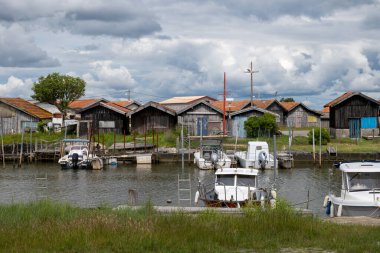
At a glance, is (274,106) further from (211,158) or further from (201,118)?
(211,158)

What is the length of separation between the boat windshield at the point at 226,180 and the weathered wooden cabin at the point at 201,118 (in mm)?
41612

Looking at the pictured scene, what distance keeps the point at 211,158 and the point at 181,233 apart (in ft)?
130

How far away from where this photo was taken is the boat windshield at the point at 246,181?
2888 cm

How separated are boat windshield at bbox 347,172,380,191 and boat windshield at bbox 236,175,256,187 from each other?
579 cm

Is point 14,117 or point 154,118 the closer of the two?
point 154,118

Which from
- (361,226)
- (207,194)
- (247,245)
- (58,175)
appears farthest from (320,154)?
(247,245)

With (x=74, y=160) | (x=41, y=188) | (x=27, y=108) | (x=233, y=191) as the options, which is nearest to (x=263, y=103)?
(x=27, y=108)

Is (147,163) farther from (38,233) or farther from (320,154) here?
(38,233)

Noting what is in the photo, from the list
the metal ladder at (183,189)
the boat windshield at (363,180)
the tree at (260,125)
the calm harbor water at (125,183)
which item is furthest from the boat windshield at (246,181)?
the tree at (260,125)

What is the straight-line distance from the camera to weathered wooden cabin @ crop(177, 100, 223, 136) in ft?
234

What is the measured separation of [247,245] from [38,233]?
4726mm

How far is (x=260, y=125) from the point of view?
66.9m

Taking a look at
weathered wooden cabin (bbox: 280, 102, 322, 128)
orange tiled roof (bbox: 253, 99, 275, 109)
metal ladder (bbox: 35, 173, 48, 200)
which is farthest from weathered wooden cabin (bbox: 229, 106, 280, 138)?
metal ladder (bbox: 35, 173, 48, 200)

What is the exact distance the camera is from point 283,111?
83.1 m
